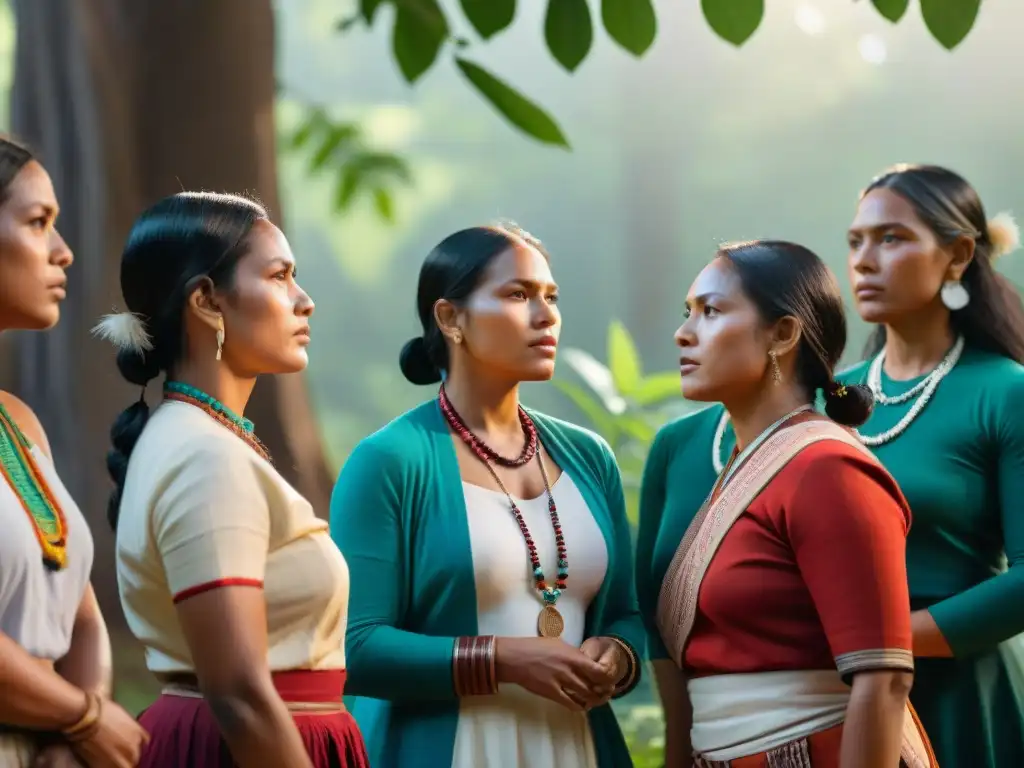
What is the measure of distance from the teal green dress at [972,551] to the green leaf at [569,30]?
1255 mm

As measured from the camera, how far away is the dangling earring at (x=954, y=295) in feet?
9.30

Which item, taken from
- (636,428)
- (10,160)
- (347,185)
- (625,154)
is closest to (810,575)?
(10,160)

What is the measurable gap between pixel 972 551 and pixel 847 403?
0.54 meters

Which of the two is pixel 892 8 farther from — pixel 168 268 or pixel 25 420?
pixel 25 420

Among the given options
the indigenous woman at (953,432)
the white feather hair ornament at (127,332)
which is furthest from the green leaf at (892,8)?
the white feather hair ornament at (127,332)

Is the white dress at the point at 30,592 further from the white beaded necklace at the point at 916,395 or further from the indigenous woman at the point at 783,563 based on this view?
the white beaded necklace at the point at 916,395

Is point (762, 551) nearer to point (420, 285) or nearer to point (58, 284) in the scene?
point (420, 285)

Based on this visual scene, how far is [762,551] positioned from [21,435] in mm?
1100

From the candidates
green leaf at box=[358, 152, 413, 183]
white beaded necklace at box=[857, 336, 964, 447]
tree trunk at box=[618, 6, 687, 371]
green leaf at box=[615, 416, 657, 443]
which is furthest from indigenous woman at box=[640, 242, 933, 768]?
tree trunk at box=[618, 6, 687, 371]

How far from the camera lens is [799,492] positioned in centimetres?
214

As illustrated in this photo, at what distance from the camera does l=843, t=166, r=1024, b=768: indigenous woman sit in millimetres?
2639

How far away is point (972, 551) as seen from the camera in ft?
8.80

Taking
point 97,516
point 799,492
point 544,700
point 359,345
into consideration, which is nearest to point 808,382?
point 799,492

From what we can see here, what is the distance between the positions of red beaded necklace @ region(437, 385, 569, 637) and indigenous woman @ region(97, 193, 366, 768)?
16.8 inches
